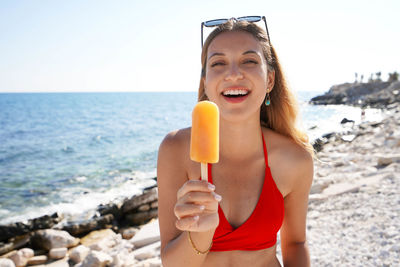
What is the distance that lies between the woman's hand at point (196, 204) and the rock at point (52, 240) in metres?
6.10

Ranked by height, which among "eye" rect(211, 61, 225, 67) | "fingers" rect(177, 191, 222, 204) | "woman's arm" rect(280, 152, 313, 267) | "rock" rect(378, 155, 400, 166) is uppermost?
"eye" rect(211, 61, 225, 67)

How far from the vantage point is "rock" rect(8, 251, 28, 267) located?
230 inches

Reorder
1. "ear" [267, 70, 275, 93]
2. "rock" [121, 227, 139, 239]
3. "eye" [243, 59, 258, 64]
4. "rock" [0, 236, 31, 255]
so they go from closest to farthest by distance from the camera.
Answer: "eye" [243, 59, 258, 64] < "ear" [267, 70, 275, 93] < "rock" [0, 236, 31, 255] < "rock" [121, 227, 139, 239]

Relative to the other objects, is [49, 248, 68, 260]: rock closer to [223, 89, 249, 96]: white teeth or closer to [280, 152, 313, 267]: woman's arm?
[280, 152, 313, 267]: woman's arm

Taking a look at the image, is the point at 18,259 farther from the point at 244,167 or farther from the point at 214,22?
the point at 214,22

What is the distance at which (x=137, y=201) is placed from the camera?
8461 millimetres

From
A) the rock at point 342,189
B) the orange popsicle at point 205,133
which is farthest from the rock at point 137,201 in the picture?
the orange popsicle at point 205,133

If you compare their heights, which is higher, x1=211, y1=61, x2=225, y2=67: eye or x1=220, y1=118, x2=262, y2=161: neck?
x1=211, y1=61, x2=225, y2=67: eye

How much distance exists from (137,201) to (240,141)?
21.6 feet

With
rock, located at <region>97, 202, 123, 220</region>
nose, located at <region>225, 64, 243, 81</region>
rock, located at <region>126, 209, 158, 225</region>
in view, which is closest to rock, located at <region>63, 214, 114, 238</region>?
rock, located at <region>97, 202, 123, 220</region>

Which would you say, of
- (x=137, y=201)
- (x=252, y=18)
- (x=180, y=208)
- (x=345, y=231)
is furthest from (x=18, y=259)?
(x=252, y=18)

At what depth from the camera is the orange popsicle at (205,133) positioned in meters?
1.55

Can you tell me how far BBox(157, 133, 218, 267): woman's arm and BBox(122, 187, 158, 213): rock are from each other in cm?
652

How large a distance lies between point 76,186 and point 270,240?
11.2 m
